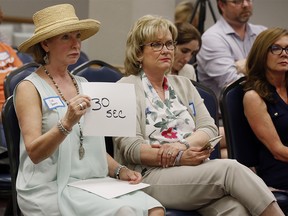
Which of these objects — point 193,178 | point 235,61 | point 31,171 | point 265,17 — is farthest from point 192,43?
point 265,17

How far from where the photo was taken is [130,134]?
2.72 m

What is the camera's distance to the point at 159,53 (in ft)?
10.3

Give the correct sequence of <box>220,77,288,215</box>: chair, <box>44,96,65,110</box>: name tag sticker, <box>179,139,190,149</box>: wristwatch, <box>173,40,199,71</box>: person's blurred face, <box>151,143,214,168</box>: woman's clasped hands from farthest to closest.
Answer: <box>173,40,199,71</box>: person's blurred face
<box>220,77,288,215</box>: chair
<box>179,139,190,149</box>: wristwatch
<box>151,143,214,168</box>: woman's clasped hands
<box>44,96,65,110</box>: name tag sticker

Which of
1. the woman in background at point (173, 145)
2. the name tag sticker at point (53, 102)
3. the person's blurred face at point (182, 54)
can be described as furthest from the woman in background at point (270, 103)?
the name tag sticker at point (53, 102)

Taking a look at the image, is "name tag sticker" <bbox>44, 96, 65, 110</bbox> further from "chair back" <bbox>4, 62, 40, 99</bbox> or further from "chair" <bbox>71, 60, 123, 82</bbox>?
"chair" <bbox>71, 60, 123, 82</bbox>

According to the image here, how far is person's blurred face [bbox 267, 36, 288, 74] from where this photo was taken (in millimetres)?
3506

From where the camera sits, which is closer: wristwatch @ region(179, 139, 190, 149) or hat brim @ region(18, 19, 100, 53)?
hat brim @ region(18, 19, 100, 53)

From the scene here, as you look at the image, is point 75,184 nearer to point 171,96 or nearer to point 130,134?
point 130,134

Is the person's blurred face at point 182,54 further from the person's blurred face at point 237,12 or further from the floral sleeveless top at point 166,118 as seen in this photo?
the floral sleeveless top at point 166,118

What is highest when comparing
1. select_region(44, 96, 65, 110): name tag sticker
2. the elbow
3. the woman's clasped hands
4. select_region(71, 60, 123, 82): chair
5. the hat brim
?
the hat brim

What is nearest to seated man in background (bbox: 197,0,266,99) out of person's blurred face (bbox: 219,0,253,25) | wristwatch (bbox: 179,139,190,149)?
person's blurred face (bbox: 219,0,253,25)

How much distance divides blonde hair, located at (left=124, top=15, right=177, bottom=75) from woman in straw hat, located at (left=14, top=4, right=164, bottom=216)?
11.3 inches

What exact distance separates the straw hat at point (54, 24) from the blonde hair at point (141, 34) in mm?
320

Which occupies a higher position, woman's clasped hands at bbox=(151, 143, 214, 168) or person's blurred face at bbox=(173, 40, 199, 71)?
person's blurred face at bbox=(173, 40, 199, 71)
